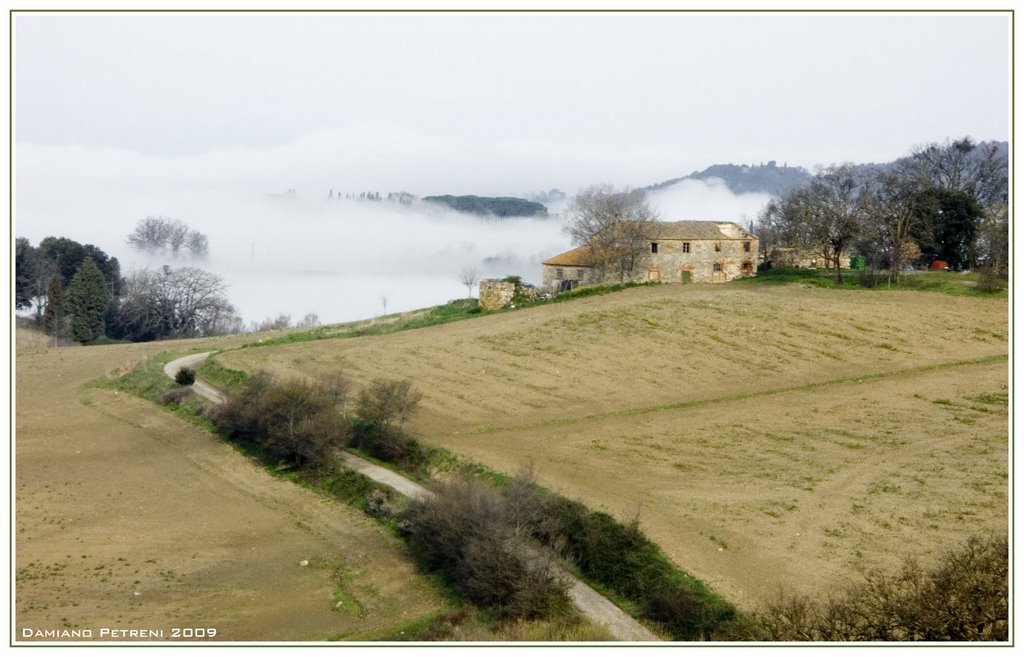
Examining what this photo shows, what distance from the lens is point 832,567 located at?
19.2m

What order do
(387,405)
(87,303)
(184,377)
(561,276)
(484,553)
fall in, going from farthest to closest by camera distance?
1. (87,303)
2. (561,276)
3. (184,377)
4. (387,405)
5. (484,553)

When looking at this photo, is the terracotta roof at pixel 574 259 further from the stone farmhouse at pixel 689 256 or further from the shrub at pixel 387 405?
the shrub at pixel 387 405

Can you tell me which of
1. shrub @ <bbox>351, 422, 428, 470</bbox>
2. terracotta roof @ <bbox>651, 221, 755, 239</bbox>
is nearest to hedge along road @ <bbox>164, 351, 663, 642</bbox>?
shrub @ <bbox>351, 422, 428, 470</bbox>

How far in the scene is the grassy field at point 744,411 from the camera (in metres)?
21.1

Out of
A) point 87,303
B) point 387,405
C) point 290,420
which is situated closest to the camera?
point 290,420

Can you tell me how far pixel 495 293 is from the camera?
49344 millimetres

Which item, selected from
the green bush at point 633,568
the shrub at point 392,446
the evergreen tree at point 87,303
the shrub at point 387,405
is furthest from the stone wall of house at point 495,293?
the evergreen tree at point 87,303

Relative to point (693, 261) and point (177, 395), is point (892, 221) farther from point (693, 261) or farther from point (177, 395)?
point (177, 395)

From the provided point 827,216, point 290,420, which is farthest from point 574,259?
point 290,420

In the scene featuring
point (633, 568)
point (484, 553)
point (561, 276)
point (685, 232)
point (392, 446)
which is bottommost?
point (633, 568)

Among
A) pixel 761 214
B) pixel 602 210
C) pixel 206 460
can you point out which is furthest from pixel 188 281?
pixel 206 460

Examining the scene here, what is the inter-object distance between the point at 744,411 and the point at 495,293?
67.1 feet

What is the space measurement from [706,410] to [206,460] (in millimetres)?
14943

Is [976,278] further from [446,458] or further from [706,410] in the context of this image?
[446,458]
